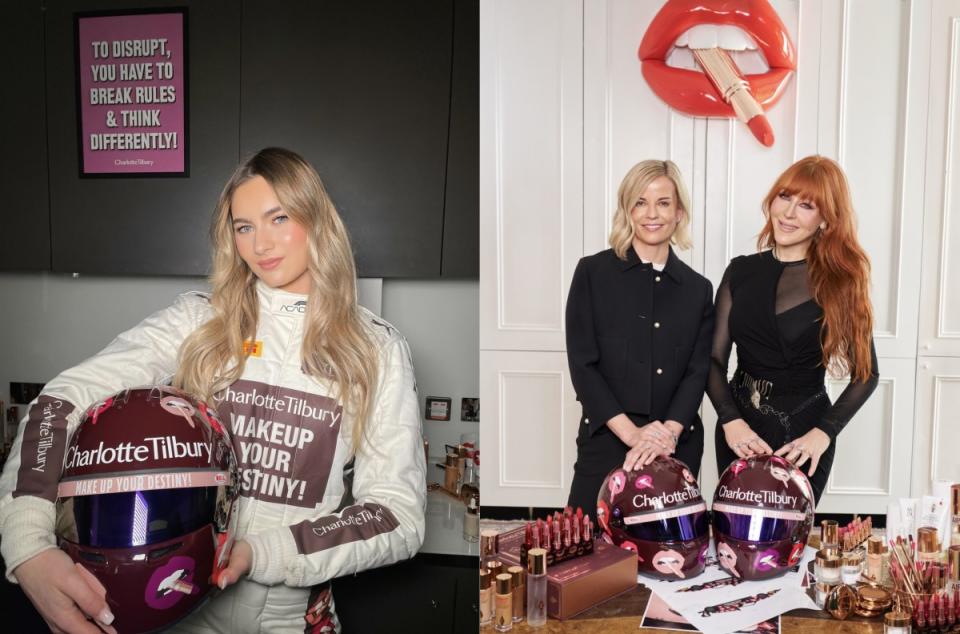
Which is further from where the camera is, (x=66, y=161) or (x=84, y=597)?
(x=66, y=161)

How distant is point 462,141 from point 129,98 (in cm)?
43

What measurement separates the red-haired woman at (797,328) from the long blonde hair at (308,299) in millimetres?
1319

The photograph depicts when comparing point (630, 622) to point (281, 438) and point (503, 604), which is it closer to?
point (503, 604)

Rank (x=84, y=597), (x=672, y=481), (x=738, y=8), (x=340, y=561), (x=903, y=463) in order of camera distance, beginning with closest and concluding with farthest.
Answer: (x=84, y=597) < (x=340, y=561) < (x=672, y=481) < (x=738, y=8) < (x=903, y=463)

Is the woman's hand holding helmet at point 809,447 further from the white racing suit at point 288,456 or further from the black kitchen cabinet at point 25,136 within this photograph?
the black kitchen cabinet at point 25,136

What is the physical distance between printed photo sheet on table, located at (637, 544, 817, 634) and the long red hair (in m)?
0.84

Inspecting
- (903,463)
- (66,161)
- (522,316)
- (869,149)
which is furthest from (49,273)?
(903,463)

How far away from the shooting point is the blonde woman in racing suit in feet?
2.72

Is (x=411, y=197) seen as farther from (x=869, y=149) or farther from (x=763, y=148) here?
(x=869, y=149)

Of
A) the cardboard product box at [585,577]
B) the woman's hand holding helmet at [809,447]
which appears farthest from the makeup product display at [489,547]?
the woman's hand holding helmet at [809,447]

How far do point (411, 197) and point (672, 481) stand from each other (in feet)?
2.37

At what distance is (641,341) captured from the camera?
6.28ft

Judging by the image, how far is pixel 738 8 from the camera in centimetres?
197

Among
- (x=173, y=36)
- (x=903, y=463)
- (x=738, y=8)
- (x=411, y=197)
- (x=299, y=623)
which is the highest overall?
(x=738, y=8)
